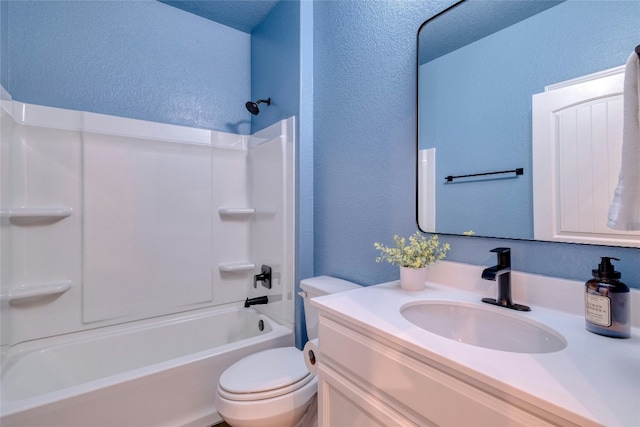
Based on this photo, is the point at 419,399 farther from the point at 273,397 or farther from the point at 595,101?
the point at 595,101

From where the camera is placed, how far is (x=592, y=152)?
75cm

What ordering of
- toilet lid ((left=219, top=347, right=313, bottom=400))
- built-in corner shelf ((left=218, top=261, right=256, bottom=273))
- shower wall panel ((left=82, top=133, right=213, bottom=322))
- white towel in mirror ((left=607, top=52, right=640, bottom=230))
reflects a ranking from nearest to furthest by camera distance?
white towel in mirror ((left=607, top=52, right=640, bottom=230))
toilet lid ((left=219, top=347, right=313, bottom=400))
shower wall panel ((left=82, top=133, right=213, bottom=322))
built-in corner shelf ((left=218, top=261, right=256, bottom=273))

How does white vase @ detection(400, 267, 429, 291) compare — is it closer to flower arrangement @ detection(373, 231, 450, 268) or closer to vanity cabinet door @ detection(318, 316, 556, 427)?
flower arrangement @ detection(373, 231, 450, 268)

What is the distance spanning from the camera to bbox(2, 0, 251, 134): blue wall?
4.99 ft

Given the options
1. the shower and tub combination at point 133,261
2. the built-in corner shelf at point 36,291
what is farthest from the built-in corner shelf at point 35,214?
the built-in corner shelf at point 36,291

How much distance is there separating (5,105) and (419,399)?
6.61ft

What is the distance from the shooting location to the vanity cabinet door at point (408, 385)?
481mm

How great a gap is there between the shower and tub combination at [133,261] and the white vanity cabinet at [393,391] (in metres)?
0.82

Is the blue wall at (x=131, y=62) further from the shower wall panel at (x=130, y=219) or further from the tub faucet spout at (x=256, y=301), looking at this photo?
the tub faucet spout at (x=256, y=301)

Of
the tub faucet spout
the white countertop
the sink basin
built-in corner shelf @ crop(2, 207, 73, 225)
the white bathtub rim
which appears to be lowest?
the white bathtub rim

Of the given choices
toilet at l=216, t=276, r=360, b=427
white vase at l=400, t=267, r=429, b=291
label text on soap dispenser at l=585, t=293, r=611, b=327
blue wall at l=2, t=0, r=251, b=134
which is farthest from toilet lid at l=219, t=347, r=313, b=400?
blue wall at l=2, t=0, r=251, b=134

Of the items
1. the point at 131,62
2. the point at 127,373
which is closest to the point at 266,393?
the point at 127,373

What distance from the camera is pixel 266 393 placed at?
1100 mm

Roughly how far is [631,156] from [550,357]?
0.42 metres
